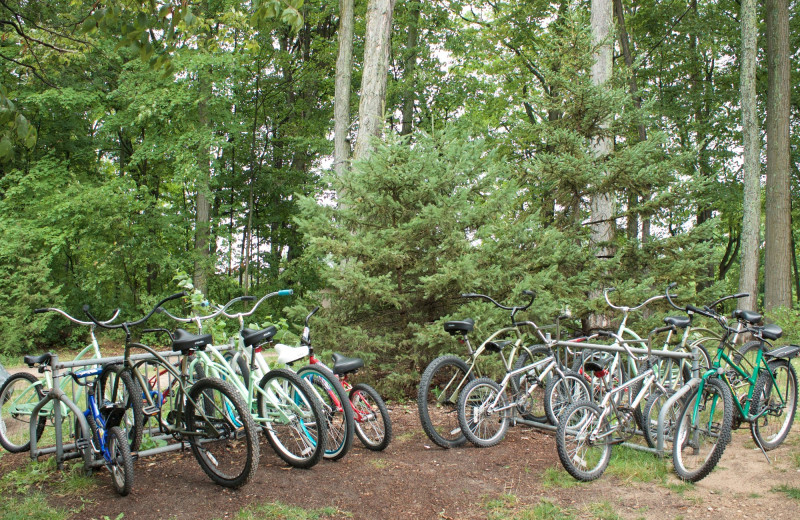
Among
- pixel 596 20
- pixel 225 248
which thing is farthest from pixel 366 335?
pixel 225 248

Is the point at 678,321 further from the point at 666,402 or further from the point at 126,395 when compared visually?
Answer: the point at 126,395

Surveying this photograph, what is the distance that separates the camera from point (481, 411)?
4805 mm

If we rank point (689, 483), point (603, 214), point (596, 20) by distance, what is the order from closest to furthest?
point (689, 483), point (603, 214), point (596, 20)

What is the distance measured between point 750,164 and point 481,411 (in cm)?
1061

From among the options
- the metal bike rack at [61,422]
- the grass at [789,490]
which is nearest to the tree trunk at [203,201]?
the metal bike rack at [61,422]

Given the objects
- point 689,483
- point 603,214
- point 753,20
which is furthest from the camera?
point 753,20

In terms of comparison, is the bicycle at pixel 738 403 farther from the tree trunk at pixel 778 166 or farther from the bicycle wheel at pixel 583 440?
the tree trunk at pixel 778 166

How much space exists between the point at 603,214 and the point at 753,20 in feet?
23.5

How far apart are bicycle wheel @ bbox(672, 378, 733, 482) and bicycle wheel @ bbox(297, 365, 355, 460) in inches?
85.8

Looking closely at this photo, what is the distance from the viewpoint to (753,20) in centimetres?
1229

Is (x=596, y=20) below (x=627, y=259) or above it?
above

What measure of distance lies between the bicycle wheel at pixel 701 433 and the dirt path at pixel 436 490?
13cm

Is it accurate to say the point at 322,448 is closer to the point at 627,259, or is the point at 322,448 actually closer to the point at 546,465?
the point at 546,465

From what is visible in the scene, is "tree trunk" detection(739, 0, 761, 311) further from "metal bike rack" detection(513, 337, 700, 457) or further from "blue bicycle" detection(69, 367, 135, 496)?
"blue bicycle" detection(69, 367, 135, 496)
